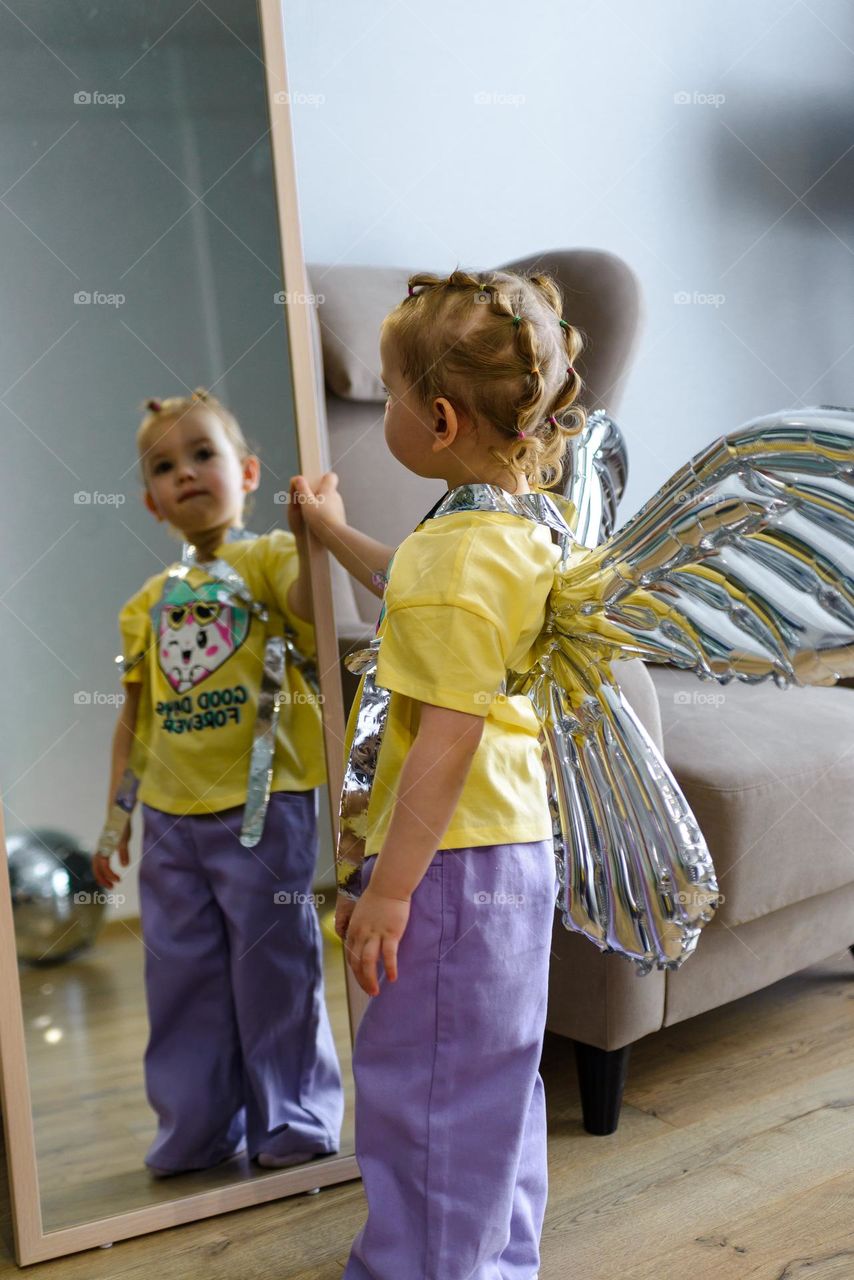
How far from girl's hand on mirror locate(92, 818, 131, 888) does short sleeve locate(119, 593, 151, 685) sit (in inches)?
5.8

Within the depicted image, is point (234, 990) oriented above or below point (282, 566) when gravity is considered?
below

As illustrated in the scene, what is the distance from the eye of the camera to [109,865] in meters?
1.23

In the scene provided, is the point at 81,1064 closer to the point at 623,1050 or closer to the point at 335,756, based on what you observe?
the point at 335,756

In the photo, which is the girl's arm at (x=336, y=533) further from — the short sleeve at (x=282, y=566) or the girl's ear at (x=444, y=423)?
the girl's ear at (x=444, y=423)

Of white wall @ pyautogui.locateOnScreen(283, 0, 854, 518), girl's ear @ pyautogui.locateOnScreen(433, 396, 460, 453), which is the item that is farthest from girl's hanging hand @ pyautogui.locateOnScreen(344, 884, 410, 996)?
white wall @ pyautogui.locateOnScreen(283, 0, 854, 518)

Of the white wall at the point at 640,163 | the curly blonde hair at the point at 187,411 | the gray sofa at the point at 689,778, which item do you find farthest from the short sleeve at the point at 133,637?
the white wall at the point at 640,163

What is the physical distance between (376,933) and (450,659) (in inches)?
8.4

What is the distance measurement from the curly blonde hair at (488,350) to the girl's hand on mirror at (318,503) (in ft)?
0.93

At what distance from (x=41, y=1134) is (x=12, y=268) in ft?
2.70

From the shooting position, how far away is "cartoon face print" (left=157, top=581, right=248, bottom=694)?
1251mm

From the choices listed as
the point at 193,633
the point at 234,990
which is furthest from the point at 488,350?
the point at 234,990

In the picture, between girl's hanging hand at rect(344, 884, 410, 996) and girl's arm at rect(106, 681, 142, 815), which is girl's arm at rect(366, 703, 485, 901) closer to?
girl's hanging hand at rect(344, 884, 410, 996)

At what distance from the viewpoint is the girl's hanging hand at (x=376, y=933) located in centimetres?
92

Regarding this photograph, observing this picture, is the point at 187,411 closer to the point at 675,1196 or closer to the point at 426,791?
the point at 426,791
